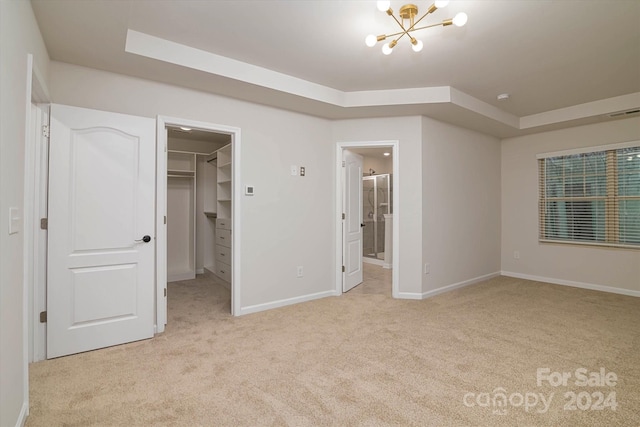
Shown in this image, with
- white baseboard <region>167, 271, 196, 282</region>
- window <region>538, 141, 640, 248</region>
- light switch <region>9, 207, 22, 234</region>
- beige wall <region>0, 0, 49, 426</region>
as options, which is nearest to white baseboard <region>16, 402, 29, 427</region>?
beige wall <region>0, 0, 49, 426</region>

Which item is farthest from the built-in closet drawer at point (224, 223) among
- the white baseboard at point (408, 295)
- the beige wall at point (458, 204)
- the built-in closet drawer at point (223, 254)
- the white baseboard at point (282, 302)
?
the beige wall at point (458, 204)

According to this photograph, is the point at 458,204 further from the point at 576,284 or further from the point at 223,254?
the point at 223,254

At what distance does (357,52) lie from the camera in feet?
9.61

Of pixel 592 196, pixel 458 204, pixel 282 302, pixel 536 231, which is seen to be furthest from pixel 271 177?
pixel 592 196

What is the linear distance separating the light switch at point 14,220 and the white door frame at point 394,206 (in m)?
3.19

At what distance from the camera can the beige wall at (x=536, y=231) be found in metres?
4.41

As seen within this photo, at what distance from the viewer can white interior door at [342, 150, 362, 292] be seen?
4461 millimetres

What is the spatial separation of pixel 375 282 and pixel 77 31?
450 centimetres

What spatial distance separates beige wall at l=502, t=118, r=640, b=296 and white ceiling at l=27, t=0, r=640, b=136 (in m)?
0.63

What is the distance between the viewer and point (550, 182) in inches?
202

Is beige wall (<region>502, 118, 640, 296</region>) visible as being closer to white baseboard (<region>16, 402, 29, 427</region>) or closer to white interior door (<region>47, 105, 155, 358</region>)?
white interior door (<region>47, 105, 155, 358</region>)

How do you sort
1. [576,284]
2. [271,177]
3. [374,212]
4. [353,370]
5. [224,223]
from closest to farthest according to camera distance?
[353,370] < [271,177] < [576,284] < [224,223] < [374,212]

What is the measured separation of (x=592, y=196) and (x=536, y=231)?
0.88m

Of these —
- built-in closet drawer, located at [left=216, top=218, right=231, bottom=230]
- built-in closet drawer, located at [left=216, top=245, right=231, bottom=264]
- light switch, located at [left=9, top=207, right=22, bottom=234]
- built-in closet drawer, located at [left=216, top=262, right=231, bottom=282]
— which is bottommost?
built-in closet drawer, located at [left=216, top=262, right=231, bottom=282]
